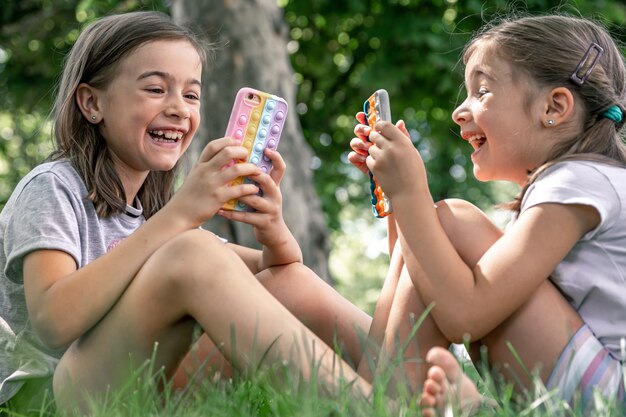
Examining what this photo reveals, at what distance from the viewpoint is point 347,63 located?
8.52 m

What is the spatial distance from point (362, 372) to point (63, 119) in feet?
4.15

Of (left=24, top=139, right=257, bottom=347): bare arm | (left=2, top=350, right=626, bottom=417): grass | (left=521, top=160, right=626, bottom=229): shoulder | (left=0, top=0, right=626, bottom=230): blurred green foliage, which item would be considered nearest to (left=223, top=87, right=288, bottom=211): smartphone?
(left=24, top=139, right=257, bottom=347): bare arm

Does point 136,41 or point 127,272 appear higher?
point 136,41

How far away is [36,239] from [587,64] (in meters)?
1.57

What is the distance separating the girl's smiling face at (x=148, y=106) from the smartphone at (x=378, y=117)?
0.59 m

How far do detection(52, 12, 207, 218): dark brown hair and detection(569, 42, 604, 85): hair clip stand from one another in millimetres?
1213

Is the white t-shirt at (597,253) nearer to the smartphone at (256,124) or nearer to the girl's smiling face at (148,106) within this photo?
the smartphone at (256,124)

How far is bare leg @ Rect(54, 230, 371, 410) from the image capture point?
2.00 metres

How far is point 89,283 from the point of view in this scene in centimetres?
213

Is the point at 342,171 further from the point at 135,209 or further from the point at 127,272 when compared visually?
the point at 127,272

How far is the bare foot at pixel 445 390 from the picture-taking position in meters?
1.78

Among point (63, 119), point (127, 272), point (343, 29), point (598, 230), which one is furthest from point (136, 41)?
point (343, 29)

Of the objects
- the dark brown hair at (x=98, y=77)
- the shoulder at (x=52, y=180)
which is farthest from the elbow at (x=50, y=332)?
the dark brown hair at (x=98, y=77)

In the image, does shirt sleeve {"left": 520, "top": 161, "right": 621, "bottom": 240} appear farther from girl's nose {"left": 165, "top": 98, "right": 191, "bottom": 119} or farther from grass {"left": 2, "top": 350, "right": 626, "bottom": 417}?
girl's nose {"left": 165, "top": 98, "right": 191, "bottom": 119}
